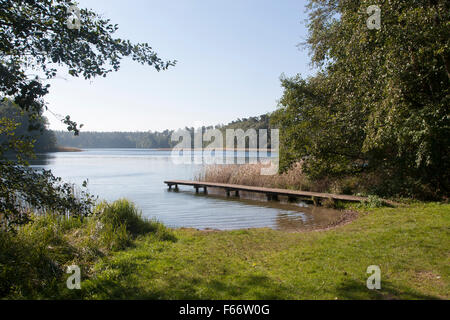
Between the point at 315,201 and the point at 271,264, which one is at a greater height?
the point at 271,264

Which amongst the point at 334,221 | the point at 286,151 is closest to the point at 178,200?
the point at 286,151

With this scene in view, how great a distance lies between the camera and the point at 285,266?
4766 millimetres

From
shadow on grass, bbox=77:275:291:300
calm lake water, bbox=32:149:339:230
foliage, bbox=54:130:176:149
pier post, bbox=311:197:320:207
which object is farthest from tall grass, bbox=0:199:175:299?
foliage, bbox=54:130:176:149

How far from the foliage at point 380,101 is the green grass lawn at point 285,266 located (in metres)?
2.19

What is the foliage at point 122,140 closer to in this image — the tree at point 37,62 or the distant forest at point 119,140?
the distant forest at point 119,140

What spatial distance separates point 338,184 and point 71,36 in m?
11.4

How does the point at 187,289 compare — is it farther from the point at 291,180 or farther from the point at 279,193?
the point at 291,180

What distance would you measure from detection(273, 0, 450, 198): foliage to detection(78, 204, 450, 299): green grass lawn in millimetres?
2187

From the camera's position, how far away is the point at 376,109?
6672 millimetres

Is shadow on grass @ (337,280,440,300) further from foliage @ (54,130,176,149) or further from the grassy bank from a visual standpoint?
foliage @ (54,130,176,149)

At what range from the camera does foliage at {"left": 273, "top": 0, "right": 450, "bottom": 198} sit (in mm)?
5953

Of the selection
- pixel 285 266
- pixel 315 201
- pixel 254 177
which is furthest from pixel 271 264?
pixel 254 177

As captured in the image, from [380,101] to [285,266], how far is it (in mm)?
4125

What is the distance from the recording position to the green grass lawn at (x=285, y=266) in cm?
378
